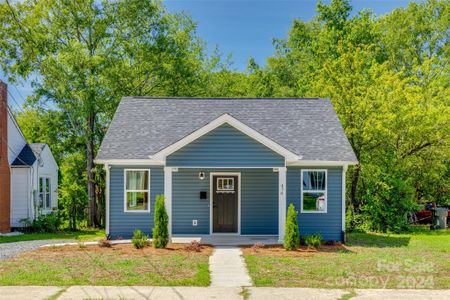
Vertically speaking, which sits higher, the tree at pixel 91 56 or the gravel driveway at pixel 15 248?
the tree at pixel 91 56

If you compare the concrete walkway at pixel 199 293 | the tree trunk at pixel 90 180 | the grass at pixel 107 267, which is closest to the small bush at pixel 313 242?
the grass at pixel 107 267

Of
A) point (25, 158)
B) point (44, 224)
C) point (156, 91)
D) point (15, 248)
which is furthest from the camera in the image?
point (156, 91)

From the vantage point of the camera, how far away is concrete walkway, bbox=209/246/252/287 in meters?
10.4

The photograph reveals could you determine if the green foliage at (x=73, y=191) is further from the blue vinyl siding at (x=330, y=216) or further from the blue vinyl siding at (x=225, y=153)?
the blue vinyl siding at (x=330, y=216)

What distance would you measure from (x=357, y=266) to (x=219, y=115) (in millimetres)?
8946

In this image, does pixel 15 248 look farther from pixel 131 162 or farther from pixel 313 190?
pixel 313 190

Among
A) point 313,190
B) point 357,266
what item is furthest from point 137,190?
point 357,266

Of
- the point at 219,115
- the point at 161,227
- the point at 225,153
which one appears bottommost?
the point at 161,227

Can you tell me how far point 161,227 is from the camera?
14.9 metres

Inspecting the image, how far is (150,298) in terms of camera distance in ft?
29.1

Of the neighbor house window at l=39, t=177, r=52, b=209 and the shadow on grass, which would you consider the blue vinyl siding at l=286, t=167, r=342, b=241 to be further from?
the neighbor house window at l=39, t=177, r=52, b=209

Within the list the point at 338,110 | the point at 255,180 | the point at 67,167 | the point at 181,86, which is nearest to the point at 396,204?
the point at 338,110

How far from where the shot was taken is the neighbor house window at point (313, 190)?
1731 cm

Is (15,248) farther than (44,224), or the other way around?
(44,224)
